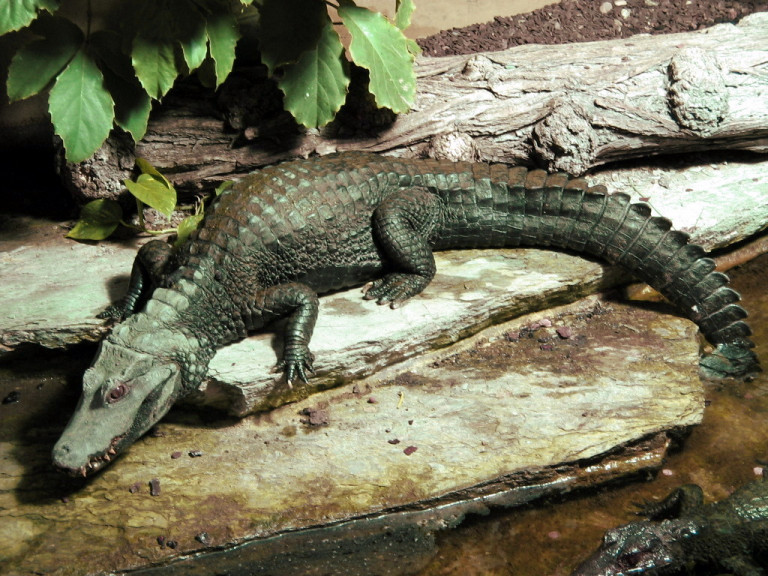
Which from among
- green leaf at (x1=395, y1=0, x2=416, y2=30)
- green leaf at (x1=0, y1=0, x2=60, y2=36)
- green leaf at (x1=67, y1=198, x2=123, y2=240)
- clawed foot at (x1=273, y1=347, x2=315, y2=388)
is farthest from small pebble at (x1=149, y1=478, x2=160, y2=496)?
green leaf at (x1=395, y1=0, x2=416, y2=30)

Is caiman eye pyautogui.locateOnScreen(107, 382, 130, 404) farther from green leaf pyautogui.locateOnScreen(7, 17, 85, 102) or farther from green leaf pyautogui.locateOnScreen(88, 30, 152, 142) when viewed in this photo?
green leaf pyautogui.locateOnScreen(7, 17, 85, 102)

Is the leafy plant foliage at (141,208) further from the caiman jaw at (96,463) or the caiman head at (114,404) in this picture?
the caiman jaw at (96,463)

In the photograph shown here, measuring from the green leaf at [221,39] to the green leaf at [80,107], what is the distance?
66 cm

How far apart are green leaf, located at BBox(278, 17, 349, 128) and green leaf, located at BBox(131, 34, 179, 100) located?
655 millimetres

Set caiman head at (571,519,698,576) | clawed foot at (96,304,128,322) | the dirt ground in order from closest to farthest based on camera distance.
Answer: caiman head at (571,519,698,576)
clawed foot at (96,304,128,322)
the dirt ground

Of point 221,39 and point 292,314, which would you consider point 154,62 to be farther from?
point 292,314

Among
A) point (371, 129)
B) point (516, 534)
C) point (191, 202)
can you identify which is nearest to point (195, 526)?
point (516, 534)

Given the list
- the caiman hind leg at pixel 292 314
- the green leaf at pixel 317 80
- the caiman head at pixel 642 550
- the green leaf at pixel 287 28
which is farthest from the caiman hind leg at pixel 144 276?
the caiman head at pixel 642 550

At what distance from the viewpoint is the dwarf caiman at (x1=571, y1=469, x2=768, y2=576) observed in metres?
3.29

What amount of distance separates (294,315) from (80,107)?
169 centimetres

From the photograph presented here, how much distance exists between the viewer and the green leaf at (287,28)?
14.9ft

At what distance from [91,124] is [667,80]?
3.75 metres

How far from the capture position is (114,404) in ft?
11.9

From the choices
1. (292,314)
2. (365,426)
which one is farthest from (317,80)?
(365,426)
